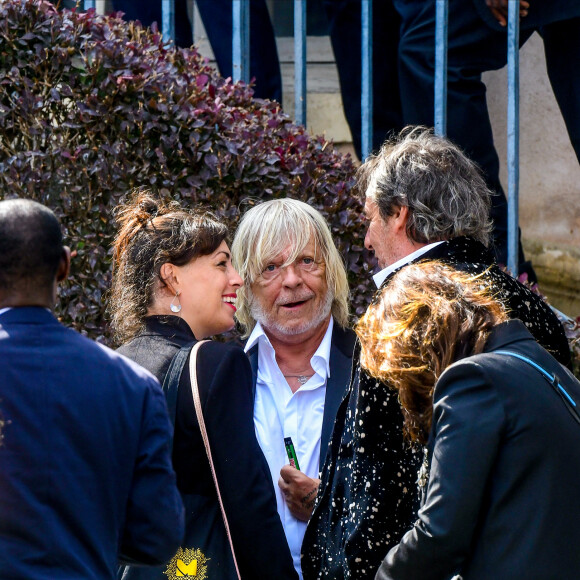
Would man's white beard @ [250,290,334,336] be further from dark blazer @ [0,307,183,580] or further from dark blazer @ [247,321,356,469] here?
dark blazer @ [0,307,183,580]

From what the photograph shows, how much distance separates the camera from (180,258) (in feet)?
9.71

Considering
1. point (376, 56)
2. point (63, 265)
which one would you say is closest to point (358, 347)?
point (63, 265)

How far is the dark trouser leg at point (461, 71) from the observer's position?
16.9 ft

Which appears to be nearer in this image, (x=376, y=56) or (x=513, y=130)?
(x=513, y=130)

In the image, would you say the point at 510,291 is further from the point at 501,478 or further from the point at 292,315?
the point at 292,315

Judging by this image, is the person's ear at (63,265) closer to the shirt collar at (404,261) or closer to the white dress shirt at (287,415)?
the shirt collar at (404,261)

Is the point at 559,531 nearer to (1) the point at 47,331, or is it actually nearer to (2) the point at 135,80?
(1) the point at 47,331

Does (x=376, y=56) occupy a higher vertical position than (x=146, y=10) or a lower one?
lower

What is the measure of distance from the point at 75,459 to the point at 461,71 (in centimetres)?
359

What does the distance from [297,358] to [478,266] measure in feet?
3.25

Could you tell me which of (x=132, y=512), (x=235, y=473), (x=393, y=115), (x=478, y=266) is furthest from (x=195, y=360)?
(x=393, y=115)

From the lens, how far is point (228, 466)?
8.70 feet

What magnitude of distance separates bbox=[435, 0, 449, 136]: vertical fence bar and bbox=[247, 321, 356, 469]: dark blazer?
65.1 inches

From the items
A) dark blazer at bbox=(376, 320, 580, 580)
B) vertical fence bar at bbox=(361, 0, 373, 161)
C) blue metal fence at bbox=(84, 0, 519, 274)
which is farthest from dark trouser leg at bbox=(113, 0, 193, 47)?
dark blazer at bbox=(376, 320, 580, 580)
